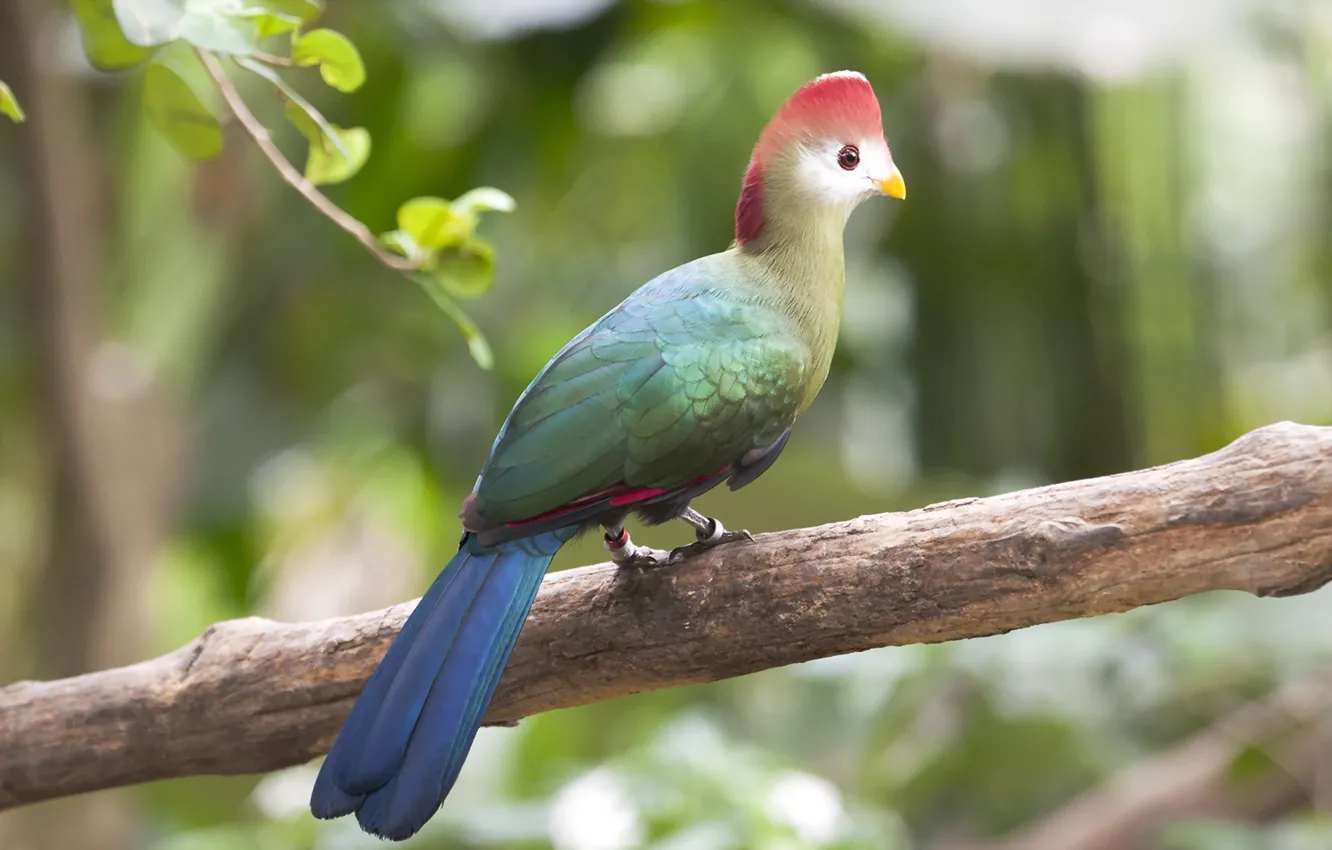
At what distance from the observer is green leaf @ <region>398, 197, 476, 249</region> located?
1475mm

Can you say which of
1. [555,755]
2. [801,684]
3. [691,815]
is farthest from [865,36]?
[691,815]

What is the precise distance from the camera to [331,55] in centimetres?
131

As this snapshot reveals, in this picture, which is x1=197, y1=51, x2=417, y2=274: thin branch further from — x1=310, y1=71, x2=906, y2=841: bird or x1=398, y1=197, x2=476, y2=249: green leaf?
x1=310, y1=71, x2=906, y2=841: bird

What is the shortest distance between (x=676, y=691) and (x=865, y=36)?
1.92 meters

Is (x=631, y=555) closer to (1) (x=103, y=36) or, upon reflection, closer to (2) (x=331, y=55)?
(2) (x=331, y=55)

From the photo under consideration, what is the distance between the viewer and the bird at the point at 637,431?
3.84ft

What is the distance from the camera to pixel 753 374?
1.31m

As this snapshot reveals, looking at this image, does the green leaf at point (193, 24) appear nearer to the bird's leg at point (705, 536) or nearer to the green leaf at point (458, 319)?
the green leaf at point (458, 319)

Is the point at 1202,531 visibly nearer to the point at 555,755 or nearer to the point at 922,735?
the point at 922,735

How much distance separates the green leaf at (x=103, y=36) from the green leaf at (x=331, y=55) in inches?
5.7

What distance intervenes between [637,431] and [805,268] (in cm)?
29

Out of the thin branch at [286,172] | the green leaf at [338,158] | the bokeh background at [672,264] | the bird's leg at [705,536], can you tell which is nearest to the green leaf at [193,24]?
the thin branch at [286,172]

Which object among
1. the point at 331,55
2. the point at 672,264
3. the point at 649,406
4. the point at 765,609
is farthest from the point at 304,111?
the point at 672,264

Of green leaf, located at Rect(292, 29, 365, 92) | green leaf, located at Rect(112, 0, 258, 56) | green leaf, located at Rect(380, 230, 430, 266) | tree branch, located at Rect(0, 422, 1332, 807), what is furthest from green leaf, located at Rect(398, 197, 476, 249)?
tree branch, located at Rect(0, 422, 1332, 807)
